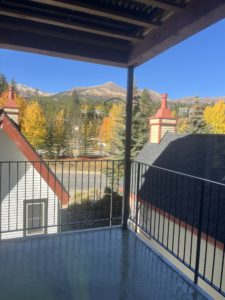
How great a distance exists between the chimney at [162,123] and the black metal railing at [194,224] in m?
3.64

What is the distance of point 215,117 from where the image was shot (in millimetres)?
15883

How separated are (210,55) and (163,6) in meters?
26.9

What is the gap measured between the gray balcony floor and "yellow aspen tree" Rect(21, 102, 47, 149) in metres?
15.5

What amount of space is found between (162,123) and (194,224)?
17.6 ft

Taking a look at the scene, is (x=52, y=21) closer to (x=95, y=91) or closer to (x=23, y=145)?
(x=23, y=145)

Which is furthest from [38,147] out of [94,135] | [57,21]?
[57,21]

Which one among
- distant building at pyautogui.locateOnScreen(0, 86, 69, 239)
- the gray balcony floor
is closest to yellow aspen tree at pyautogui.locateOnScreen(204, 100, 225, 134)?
distant building at pyautogui.locateOnScreen(0, 86, 69, 239)

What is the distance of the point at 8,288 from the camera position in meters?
1.98

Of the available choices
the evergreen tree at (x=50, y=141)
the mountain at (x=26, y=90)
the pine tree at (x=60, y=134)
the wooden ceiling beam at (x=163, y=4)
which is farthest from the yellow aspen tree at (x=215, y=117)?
the mountain at (x=26, y=90)

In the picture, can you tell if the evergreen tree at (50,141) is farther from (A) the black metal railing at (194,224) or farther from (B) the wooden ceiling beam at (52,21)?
(B) the wooden ceiling beam at (52,21)

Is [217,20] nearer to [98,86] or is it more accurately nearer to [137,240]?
[137,240]

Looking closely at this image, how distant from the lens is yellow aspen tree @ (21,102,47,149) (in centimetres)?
1768

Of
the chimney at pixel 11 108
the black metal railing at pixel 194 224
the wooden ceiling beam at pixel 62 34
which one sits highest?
the wooden ceiling beam at pixel 62 34

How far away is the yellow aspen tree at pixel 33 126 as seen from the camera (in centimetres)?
1768
